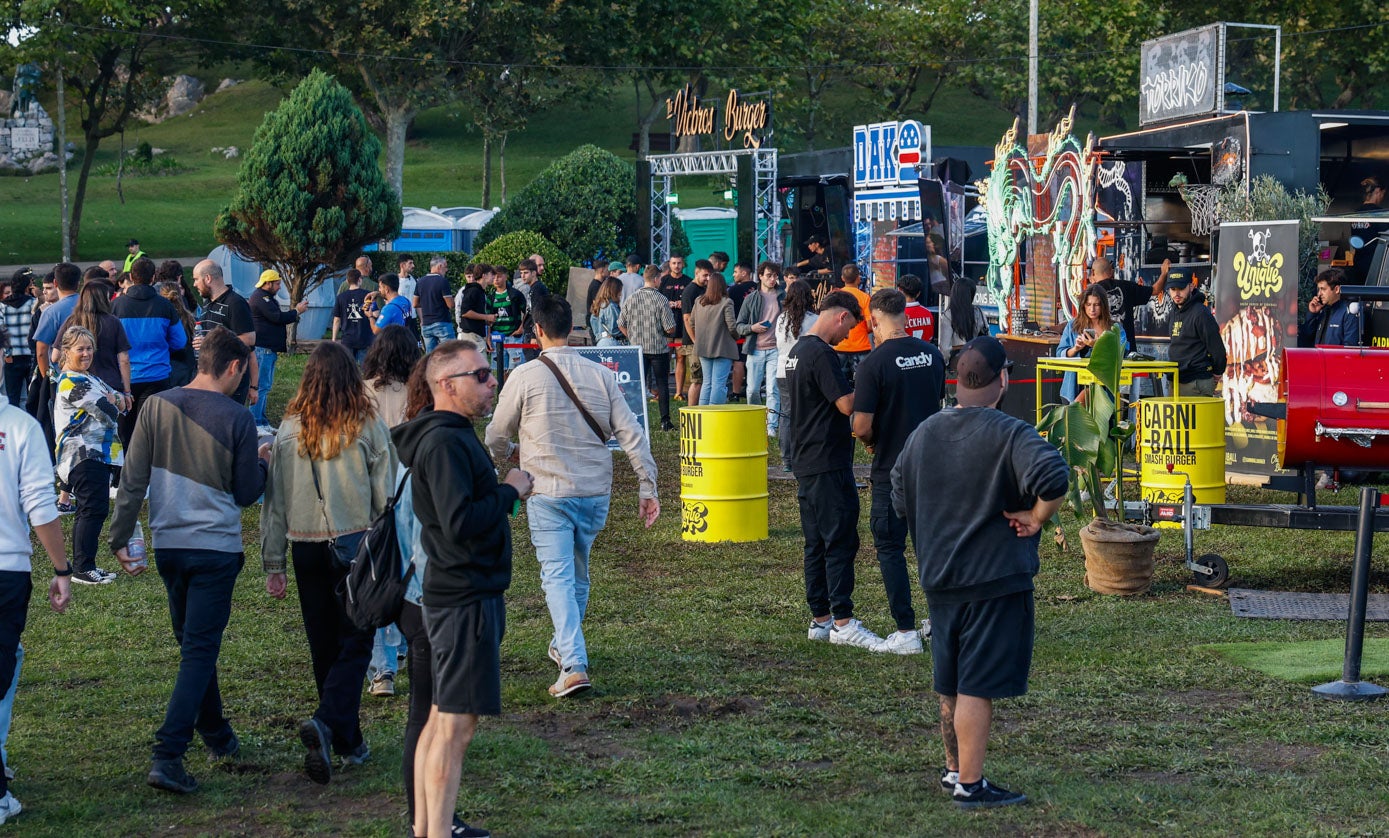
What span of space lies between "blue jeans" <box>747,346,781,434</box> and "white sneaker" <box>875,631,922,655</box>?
26.6ft

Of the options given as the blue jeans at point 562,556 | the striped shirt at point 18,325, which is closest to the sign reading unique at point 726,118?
the striped shirt at point 18,325

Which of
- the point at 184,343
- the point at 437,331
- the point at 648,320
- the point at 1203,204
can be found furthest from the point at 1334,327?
the point at 437,331

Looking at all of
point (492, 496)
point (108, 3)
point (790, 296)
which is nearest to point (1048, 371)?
point (790, 296)

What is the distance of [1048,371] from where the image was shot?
1647 centimetres

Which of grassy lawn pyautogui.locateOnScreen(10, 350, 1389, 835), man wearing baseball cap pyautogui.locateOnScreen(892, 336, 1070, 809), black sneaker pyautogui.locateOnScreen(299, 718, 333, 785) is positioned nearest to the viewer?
man wearing baseball cap pyautogui.locateOnScreen(892, 336, 1070, 809)

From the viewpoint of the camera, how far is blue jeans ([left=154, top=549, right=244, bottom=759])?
5.94 metres

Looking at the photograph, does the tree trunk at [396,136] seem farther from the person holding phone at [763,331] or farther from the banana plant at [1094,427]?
the banana plant at [1094,427]

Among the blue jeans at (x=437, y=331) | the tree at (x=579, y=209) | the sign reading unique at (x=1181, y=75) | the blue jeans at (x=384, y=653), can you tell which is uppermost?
the sign reading unique at (x=1181, y=75)

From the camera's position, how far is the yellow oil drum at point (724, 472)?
1126 centimetres

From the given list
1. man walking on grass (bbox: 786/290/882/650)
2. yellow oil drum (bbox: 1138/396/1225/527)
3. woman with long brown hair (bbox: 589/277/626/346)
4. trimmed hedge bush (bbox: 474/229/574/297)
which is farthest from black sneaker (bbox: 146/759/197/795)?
trimmed hedge bush (bbox: 474/229/574/297)

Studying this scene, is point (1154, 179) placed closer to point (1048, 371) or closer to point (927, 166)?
point (927, 166)

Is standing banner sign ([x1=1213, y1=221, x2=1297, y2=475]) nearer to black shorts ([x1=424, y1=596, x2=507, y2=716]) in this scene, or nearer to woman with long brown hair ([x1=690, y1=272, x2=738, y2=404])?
woman with long brown hair ([x1=690, y1=272, x2=738, y2=404])

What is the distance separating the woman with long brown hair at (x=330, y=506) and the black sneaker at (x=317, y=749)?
0.39 feet

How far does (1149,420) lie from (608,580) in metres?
4.25
